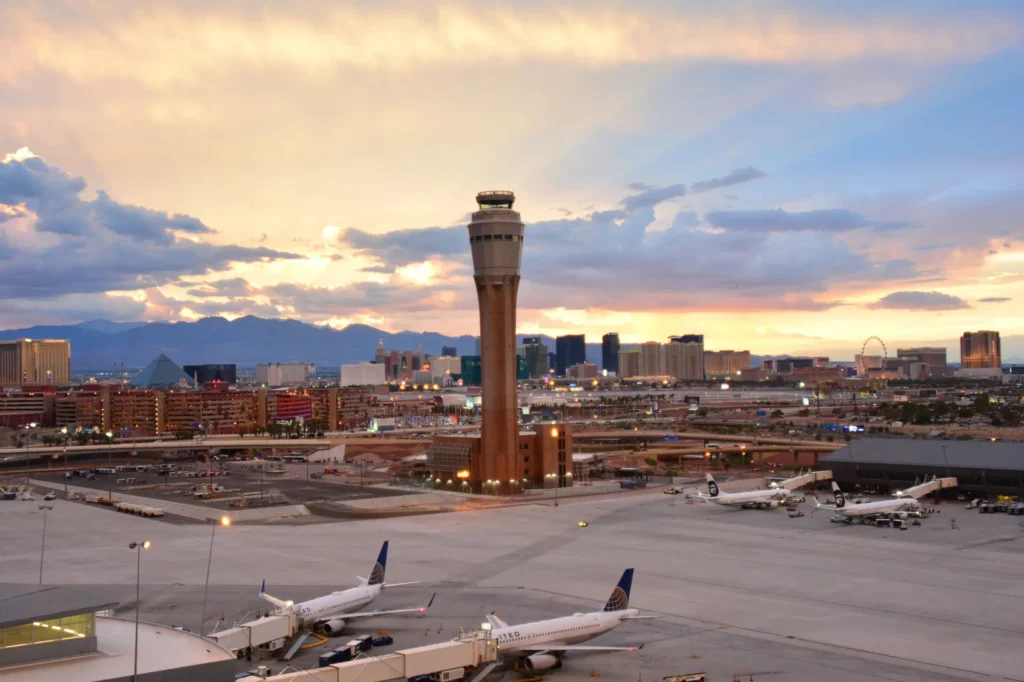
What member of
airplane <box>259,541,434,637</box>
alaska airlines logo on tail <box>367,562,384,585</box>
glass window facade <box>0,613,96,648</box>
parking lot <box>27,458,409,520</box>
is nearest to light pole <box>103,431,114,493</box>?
parking lot <box>27,458,409,520</box>

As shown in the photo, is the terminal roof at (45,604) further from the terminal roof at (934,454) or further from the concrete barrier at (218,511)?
the terminal roof at (934,454)

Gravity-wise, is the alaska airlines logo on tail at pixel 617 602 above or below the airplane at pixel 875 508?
above

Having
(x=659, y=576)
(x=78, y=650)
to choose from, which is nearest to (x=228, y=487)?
(x=659, y=576)

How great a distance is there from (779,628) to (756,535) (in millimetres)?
33375

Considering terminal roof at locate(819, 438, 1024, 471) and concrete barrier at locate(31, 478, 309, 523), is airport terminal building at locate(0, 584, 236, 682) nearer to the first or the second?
concrete barrier at locate(31, 478, 309, 523)

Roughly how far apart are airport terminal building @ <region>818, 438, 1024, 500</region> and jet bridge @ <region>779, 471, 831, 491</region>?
1100 millimetres

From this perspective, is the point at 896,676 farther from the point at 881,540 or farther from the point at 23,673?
the point at 881,540

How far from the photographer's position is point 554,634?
141 ft

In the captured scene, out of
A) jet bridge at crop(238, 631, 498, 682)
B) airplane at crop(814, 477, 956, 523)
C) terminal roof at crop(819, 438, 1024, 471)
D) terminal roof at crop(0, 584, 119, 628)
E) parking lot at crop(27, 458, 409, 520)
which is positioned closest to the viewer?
terminal roof at crop(0, 584, 119, 628)

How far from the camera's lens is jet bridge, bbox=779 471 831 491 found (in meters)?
111

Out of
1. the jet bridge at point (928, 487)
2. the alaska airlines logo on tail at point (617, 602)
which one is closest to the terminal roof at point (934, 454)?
the jet bridge at point (928, 487)

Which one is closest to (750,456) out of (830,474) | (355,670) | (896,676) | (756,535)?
(830,474)

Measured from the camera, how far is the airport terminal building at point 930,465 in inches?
3976

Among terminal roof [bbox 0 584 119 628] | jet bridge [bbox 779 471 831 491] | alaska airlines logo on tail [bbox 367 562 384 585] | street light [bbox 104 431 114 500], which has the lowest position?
street light [bbox 104 431 114 500]
